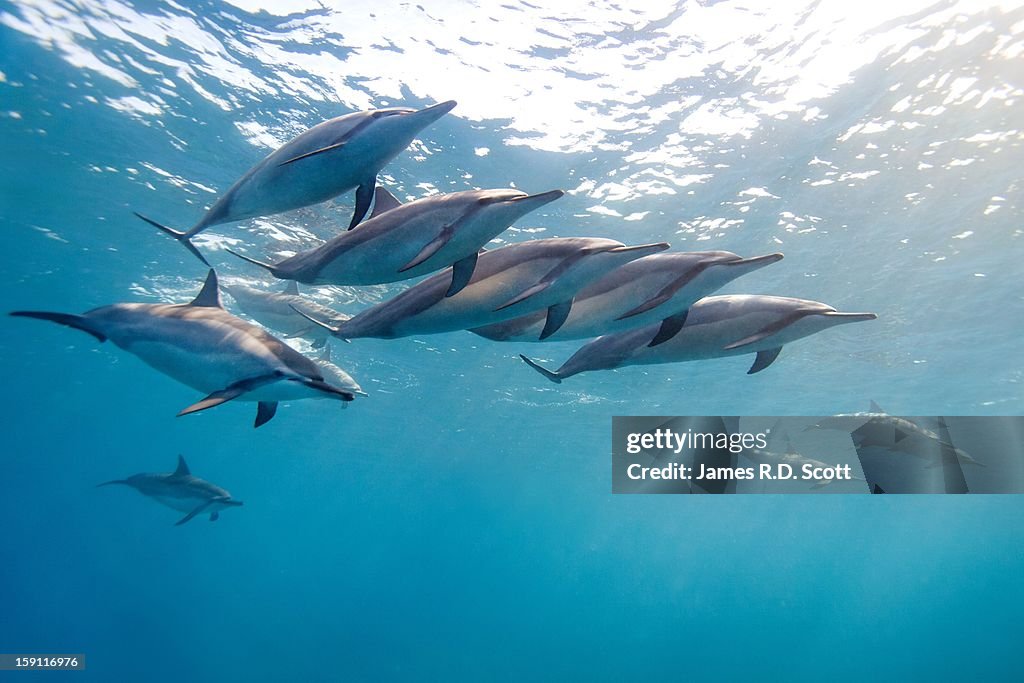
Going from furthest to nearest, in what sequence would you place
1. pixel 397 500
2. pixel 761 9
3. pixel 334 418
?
pixel 397 500 < pixel 334 418 < pixel 761 9

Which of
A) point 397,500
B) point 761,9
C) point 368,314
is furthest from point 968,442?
point 397,500

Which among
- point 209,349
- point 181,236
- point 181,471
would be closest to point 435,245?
point 181,236

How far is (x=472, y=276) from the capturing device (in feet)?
10.0

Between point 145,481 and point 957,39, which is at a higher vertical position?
point 957,39

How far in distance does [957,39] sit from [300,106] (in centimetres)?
1279

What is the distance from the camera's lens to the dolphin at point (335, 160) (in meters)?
2.87

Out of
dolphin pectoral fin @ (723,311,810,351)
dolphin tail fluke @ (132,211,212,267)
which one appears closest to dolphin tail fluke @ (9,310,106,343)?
dolphin tail fluke @ (132,211,212,267)

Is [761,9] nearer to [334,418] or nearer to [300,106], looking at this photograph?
[300,106]

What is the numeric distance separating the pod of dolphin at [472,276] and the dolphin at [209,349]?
22 millimetres

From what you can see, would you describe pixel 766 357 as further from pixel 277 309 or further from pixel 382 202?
pixel 277 309

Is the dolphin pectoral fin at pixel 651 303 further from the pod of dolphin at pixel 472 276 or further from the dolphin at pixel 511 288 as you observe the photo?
the dolphin at pixel 511 288

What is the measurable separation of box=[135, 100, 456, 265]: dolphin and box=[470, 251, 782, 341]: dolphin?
130 cm

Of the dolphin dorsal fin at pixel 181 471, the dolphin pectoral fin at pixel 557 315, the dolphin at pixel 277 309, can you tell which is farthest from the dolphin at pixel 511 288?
the dolphin dorsal fin at pixel 181 471

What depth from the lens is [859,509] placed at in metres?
76.0
